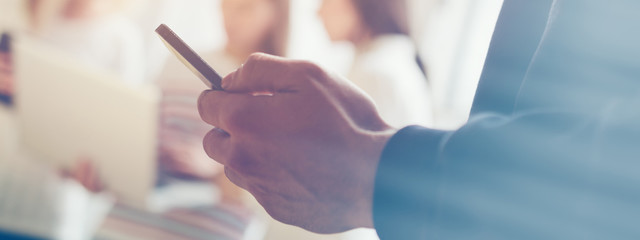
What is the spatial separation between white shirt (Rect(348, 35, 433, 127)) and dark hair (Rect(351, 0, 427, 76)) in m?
0.03

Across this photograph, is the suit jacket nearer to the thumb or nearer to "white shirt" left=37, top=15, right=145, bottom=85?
the thumb

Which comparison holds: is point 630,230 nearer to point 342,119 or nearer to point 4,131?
point 342,119

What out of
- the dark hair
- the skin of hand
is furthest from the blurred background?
the skin of hand

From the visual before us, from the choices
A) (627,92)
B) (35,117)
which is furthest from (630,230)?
(35,117)

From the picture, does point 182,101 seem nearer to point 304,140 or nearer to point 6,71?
point 6,71

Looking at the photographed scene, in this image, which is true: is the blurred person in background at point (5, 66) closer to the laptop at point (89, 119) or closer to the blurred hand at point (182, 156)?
the laptop at point (89, 119)

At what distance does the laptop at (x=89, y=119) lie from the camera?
1.11 metres

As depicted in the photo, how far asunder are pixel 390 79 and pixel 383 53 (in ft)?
0.32

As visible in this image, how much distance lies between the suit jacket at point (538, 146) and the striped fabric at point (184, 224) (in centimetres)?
107

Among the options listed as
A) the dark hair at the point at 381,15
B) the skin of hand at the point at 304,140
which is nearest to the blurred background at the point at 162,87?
the dark hair at the point at 381,15

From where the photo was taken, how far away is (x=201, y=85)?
4.49ft

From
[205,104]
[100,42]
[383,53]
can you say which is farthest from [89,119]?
[205,104]

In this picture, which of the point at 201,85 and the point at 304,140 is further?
the point at 201,85

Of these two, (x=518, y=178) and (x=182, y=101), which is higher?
(x=518, y=178)
